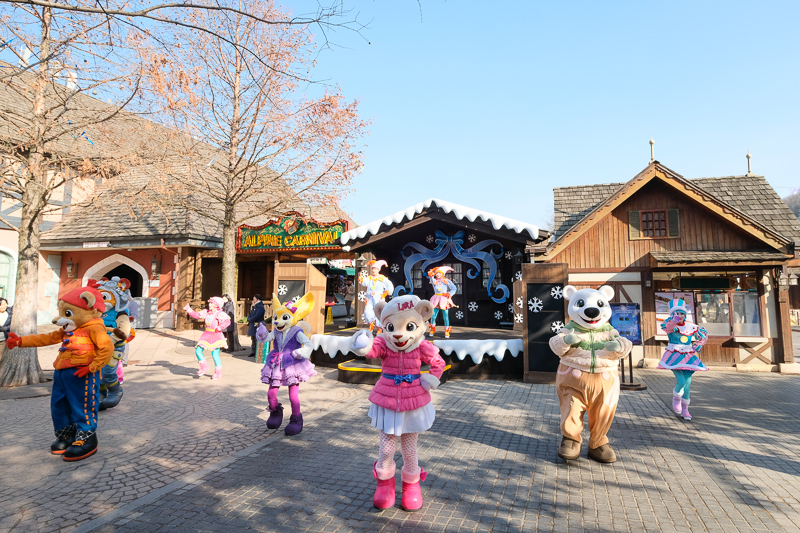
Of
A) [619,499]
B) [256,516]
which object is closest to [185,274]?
[256,516]

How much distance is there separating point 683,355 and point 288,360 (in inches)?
219

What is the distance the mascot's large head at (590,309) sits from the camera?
452 cm

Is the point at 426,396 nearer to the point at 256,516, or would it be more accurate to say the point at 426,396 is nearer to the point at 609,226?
the point at 256,516

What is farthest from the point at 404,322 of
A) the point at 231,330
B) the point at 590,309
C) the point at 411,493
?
the point at 231,330

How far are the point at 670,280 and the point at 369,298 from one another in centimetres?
806

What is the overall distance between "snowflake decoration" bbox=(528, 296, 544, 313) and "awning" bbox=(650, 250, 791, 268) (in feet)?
14.3

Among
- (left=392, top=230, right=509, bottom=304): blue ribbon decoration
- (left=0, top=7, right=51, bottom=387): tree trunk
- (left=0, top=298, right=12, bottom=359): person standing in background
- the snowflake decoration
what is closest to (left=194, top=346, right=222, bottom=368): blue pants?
(left=0, top=7, right=51, bottom=387): tree trunk

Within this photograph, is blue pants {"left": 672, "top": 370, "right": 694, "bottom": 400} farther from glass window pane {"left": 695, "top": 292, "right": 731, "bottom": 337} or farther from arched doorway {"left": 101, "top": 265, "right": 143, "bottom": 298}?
arched doorway {"left": 101, "top": 265, "right": 143, "bottom": 298}

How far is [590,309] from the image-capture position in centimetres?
450

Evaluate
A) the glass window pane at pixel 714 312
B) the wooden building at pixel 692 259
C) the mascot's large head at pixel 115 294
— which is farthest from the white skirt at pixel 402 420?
the glass window pane at pixel 714 312

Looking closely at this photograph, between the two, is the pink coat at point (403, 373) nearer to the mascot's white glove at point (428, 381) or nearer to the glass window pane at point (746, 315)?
the mascot's white glove at point (428, 381)

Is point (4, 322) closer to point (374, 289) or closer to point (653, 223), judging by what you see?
point (374, 289)

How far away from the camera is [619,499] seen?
141 inches

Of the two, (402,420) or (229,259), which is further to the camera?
(229,259)
